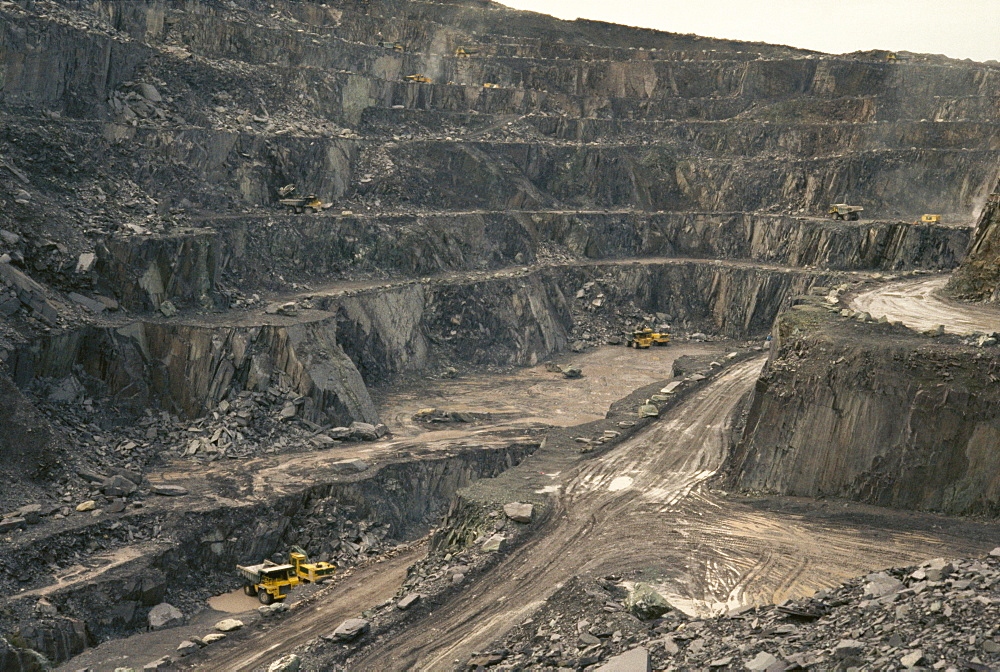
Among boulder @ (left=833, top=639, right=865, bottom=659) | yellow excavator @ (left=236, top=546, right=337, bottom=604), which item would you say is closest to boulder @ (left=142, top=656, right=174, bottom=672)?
yellow excavator @ (left=236, top=546, right=337, bottom=604)

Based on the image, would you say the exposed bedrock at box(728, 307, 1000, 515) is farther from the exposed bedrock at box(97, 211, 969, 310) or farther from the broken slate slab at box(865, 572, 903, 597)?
the exposed bedrock at box(97, 211, 969, 310)

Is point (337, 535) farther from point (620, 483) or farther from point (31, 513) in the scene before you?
point (620, 483)

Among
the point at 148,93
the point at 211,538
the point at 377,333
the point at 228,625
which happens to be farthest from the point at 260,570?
the point at 148,93

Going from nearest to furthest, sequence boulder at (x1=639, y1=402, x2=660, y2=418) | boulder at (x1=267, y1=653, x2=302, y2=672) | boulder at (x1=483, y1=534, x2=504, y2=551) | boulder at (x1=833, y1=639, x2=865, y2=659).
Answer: boulder at (x1=833, y1=639, x2=865, y2=659), boulder at (x1=267, y1=653, x2=302, y2=672), boulder at (x1=483, y1=534, x2=504, y2=551), boulder at (x1=639, y1=402, x2=660, y2=418)

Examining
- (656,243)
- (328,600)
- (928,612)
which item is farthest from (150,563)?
(656,243)

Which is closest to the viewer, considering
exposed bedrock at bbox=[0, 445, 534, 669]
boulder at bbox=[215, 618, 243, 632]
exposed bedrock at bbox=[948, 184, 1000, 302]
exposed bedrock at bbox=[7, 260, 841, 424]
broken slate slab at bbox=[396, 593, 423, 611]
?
broken slate slab at bbox=[396, 593, 423, 611]

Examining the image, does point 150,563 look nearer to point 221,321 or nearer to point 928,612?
point 221,321
